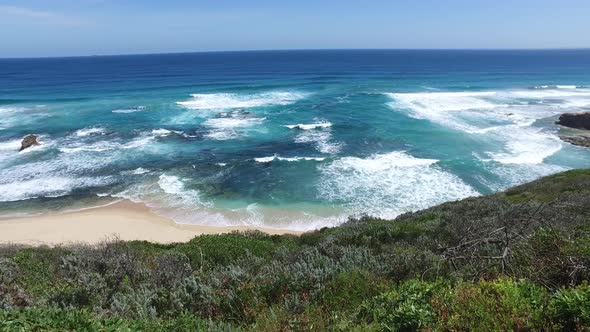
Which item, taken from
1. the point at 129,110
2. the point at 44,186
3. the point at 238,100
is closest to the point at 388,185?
the point at 44,186

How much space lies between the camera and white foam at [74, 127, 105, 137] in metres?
40.6

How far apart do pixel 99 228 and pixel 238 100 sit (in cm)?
3996

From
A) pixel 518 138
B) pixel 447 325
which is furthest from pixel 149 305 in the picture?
pixel 518 138

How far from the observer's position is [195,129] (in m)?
42.4

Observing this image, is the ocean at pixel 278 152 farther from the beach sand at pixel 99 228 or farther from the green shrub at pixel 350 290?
the green shrub at pixel 350 290

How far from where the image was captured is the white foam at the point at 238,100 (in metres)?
55.4

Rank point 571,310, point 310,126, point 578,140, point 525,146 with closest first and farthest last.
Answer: point 571,310
point 525,146
point 578,140
point 310,126

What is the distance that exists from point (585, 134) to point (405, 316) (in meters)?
45.4

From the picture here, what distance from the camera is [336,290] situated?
654cm

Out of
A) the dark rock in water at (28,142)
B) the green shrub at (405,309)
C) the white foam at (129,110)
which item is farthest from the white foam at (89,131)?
the green shrub at (405,309)

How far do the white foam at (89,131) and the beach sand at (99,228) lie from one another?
61.5 feet

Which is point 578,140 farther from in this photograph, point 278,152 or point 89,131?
point 89,131

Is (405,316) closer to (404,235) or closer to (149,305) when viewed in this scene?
(149,305)

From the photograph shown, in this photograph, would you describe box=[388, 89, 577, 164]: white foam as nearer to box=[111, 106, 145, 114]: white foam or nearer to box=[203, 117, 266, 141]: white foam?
box=[203, 117, 266, 141]: white foam
